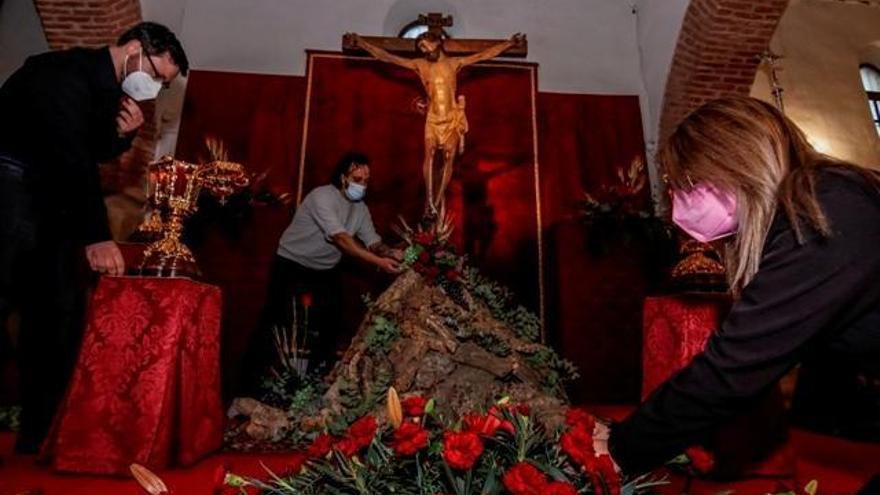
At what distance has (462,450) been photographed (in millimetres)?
→ 1069

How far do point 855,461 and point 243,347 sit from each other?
4.93m

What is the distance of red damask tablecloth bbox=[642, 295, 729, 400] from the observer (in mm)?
2469

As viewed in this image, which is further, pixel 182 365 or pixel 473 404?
pixel 473 404

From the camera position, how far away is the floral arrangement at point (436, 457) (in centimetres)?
111

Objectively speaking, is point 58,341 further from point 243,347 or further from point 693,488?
point 693,488

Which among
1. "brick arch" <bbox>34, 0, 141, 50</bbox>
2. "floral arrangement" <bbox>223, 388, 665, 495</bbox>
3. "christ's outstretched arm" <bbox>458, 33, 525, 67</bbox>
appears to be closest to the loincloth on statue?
"christ's outstretched arm" <bbox>458, 33, 525, 67</bbox>

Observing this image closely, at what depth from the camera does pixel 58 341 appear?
272 centimetres

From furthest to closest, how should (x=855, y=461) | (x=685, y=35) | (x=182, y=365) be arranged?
(x=685, y=35)
(x=855, y=461)
(x=182, y=365)

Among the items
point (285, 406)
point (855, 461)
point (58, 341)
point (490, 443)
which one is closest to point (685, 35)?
point (855, 461)

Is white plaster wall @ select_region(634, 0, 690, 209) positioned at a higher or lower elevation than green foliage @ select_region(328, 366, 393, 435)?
higher

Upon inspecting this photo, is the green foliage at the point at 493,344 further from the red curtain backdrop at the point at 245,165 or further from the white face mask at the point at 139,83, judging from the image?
the red curtain backdrop at the point at 245,165

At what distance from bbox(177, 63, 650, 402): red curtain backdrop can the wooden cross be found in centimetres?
90

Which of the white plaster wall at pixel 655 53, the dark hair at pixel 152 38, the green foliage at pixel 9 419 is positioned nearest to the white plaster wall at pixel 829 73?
the white plaster wall at pixel 655 53

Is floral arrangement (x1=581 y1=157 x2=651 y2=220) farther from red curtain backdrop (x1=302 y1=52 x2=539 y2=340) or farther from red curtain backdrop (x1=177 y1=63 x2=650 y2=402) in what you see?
red curtain backdrop (x1=302 y1=52 x2=539 y2=340)
